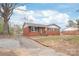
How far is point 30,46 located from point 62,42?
260mm

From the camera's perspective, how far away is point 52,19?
186 centimetres

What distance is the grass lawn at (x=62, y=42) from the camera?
1843mm

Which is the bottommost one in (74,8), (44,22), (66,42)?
(66,42)

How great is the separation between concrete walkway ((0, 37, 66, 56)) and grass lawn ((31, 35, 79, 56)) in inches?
1.4

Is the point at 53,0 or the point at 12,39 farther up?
the point at 53,0

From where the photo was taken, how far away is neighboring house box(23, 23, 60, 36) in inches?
73.1

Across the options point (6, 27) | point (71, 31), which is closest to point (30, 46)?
point (6, 27)

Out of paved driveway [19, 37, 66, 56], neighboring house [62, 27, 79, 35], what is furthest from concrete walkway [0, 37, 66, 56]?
neighboring house [62, 27, 79, 35]

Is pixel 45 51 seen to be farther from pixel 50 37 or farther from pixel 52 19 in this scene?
pixel 52 19

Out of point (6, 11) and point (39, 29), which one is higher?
point (6, 11)

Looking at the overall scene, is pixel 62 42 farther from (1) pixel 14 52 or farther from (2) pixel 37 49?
(1) pixel 14 52

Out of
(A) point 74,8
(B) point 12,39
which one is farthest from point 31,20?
(A) point 74,8

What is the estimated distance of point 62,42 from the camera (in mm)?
1865

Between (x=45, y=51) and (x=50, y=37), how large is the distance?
0.40ft
